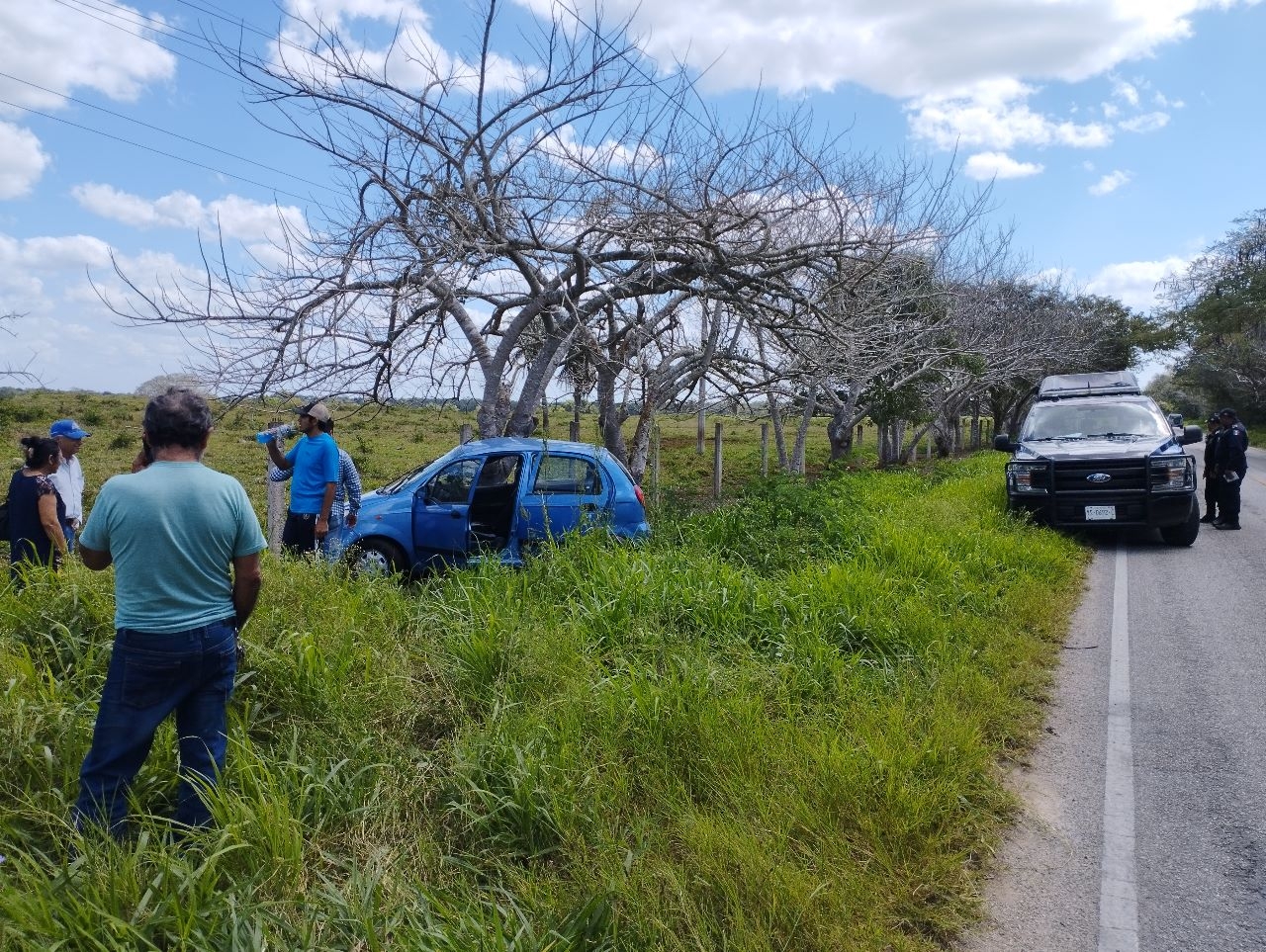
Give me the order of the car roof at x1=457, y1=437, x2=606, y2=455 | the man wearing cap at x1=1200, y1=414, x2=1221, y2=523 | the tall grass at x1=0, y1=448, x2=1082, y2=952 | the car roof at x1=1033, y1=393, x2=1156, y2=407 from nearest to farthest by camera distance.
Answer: the tall grass at x1=0, y1=448, x2=1082, y2=952 → the car roof at x1=457, y1=437, x2=606, y2=455 → the man wearing cap at x1=1200, y1=414, x2=1221, y2=523 → the car roof at x1=1033, y1=393, x2=1156, y2=407

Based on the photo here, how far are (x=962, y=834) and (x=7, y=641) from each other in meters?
4.54

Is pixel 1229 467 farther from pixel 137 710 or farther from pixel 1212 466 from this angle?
pixel 137 710

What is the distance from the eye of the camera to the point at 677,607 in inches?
216

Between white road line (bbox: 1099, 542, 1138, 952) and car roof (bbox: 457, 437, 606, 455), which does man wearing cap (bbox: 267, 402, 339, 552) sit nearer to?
car roof (bbox: 457, 437, 606, 455)

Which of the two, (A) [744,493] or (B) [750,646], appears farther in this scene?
(A) [744,493]

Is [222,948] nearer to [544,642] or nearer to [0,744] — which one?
[0,744]

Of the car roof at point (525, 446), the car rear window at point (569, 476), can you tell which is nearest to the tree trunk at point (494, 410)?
the car roof at point (525, 446)

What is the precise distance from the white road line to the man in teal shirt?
325cm

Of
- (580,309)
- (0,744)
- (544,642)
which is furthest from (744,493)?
(0,744)

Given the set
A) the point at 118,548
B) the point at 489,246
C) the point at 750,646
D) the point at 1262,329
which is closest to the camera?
the point at 118,548

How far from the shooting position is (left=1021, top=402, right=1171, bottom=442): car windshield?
10750mm

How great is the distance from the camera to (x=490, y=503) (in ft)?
25.3

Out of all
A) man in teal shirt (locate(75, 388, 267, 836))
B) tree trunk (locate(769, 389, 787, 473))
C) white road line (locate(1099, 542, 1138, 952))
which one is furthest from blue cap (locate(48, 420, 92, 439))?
tree trunk (locate(769, 389, 787, 473))

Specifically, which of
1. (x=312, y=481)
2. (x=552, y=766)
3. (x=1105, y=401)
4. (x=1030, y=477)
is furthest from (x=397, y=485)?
(x=1105, y=401)
